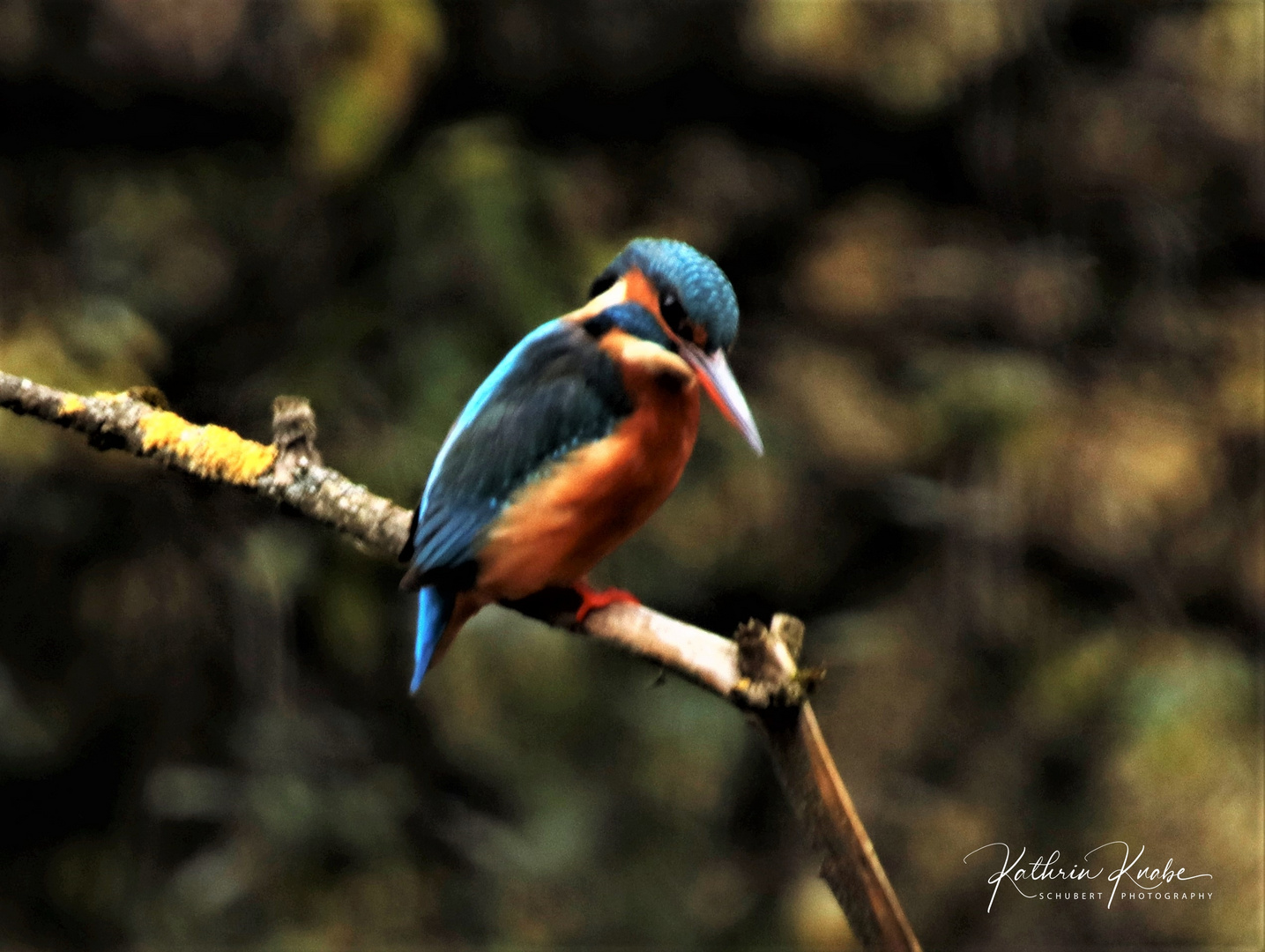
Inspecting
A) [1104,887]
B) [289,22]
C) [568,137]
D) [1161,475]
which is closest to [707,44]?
[568,137]

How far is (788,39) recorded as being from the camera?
2729mm

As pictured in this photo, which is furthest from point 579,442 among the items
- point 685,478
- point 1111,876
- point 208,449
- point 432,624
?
point 1111,876

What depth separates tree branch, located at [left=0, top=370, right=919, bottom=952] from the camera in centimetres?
111

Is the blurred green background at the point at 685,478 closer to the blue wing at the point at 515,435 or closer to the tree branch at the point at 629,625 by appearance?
the tree branch at the point at 629,625

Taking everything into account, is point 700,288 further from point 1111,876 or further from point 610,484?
point 1111,876

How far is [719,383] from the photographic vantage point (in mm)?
1227

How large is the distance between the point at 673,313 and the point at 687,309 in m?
0.04

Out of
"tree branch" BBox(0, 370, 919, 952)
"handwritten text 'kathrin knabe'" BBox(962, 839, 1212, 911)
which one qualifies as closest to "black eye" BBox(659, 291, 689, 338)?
"tree branch" BBox(0, 370, 919, 952)

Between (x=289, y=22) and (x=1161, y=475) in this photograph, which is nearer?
(x=289, y=22)

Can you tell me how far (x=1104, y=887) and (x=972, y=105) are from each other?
2.02 m

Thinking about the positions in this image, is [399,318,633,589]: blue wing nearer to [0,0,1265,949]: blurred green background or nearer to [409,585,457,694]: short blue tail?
[409,585,457,694]: short blue tail

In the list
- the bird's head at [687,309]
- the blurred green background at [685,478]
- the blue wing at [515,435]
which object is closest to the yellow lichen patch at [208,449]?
the blue wing at [515,435]

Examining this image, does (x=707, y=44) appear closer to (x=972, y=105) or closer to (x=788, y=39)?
(x=788, y=39)

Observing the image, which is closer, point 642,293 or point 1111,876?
point 642,293
